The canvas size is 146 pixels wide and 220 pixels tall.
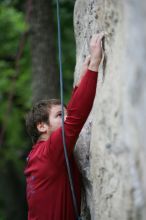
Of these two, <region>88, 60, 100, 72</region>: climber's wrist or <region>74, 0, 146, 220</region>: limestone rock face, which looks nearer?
<region>74, 0, 146, 220</region>: limestone rock face

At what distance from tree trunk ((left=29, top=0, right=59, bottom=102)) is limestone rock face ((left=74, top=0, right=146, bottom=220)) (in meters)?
4.38

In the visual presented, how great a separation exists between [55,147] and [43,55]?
4.74 metres

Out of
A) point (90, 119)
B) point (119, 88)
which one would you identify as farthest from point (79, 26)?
point (119, 88)

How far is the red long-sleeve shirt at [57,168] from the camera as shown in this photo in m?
3.73

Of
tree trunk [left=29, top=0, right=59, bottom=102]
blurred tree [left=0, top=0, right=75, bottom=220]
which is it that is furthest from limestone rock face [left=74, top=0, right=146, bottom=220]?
blurred tree [left=0, top=0, right=75, bottom=220]

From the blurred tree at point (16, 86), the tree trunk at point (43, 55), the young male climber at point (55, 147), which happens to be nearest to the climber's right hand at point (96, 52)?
the young male climber at point (55, 147)

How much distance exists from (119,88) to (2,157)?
31.4 ft

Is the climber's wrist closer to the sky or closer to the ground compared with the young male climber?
closer to the sky

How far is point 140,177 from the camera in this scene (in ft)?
9.35

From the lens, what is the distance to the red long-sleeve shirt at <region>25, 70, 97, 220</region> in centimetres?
373

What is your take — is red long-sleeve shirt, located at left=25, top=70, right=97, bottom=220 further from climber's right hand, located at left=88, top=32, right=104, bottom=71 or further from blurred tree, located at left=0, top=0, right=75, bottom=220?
blurred tree, located at left=0, top=0, right=75, bottom=220

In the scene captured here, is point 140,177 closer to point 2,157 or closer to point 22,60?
point 22,60

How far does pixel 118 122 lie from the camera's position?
10.1ft

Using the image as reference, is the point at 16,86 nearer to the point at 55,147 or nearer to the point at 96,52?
the point at 55,147
